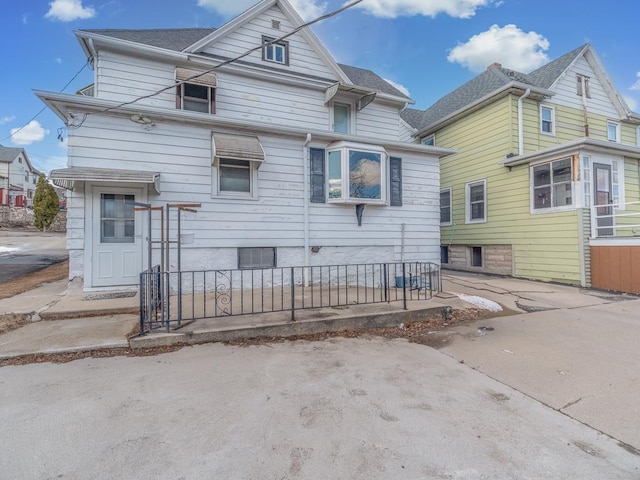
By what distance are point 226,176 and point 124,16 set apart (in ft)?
20.1

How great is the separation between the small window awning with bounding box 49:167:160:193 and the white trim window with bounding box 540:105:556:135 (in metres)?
13.0

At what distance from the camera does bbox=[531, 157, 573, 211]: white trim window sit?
9289 mm

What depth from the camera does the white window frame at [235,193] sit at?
7.05 meters

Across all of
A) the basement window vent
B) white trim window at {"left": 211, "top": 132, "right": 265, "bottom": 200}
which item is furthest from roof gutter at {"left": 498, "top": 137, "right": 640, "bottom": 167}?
white trim window at {"left": 211, "top": 132, "right": 265, "bottom": 200}

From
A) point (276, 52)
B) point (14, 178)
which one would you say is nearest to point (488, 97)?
point (276, 52)

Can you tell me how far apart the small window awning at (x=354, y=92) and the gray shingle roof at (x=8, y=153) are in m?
40.7

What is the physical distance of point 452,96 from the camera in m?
14.7

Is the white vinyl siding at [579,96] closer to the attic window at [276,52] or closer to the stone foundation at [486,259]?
the stone foundation at [486,259]

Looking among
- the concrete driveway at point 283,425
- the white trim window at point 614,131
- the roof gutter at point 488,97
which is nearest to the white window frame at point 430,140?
the roof gutter at point 488,97

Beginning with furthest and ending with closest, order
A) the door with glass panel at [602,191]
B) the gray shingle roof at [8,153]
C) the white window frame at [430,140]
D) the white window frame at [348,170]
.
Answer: the gray shingle roof at [8,153], the white window frame at [430,140], the door with glass panel at [602,191], the white window frame at [348,170]

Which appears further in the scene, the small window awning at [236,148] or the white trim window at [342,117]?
the white trim window at [342,117]

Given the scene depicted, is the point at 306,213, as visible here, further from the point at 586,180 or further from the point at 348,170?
the point at 586,180

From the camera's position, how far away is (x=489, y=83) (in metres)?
12.4

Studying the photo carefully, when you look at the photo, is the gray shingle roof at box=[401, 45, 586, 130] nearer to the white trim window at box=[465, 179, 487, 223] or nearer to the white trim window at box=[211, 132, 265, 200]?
the white trim window at box=[465, 179, 487, 223]
